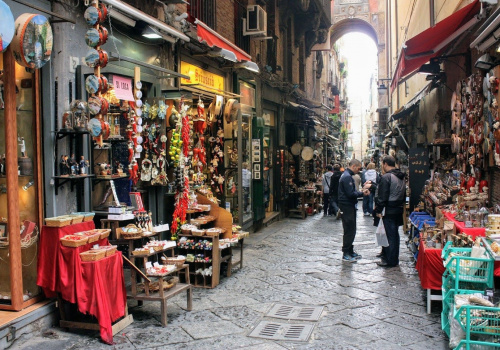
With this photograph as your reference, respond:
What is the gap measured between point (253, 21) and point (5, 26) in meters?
9.21

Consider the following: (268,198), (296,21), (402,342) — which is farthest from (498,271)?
(296,21)

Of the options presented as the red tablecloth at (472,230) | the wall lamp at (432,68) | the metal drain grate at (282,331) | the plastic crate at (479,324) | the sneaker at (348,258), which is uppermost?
the wall lamp at (432,68)

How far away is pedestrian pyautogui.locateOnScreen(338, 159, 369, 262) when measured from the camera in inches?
357

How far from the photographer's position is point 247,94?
13000mm

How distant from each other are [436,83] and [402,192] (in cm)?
446

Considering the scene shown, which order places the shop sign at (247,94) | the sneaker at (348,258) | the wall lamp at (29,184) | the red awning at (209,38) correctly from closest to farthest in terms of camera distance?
the wall lamp at (29,184)
the red awning at (209,38)
the sneaker at (348,258)
the shop sign at (247,94)

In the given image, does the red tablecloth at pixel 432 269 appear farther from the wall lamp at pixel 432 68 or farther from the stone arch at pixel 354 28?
the stone arch at pixel 354 28

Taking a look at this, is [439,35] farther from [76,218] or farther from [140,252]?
[76,218]

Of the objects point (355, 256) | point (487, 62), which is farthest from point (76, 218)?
point (487, 62)

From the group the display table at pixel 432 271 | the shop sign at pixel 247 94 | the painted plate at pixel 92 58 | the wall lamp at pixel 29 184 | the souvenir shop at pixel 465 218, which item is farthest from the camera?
the shop sign at pixel 247 94

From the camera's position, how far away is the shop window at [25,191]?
5.39m

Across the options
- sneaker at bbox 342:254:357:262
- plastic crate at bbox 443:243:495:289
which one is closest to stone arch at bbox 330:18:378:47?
Answer: sneaker at bbox 342:254:357:262

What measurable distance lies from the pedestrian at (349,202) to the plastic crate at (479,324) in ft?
16.4

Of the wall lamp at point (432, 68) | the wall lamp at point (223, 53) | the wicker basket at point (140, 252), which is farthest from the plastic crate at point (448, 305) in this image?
the wall lamp at point (432, 68)
